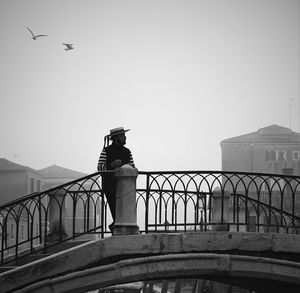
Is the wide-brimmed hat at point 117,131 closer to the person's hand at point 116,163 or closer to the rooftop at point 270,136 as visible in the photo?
the person's hand at point 116,163

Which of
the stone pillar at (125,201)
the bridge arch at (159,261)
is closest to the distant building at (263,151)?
the bridge arch at (159,261)

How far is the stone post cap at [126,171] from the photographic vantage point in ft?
29.6

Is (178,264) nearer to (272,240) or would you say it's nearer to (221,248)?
(221,248)

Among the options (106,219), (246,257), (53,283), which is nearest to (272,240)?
(246,257)

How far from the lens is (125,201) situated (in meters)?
9.03

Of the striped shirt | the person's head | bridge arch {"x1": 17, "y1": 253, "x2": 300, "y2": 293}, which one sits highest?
the person's head

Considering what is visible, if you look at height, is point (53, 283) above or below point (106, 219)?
below

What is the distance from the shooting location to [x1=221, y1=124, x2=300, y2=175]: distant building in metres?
50.6

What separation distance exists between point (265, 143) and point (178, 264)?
4274 centimetres

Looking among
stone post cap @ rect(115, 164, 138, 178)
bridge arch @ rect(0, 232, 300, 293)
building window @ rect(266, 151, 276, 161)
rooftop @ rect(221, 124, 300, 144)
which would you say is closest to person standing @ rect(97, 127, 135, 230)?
stone post cap @ rect(115, 164, 138, 178)

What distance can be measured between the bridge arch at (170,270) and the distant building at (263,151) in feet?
134

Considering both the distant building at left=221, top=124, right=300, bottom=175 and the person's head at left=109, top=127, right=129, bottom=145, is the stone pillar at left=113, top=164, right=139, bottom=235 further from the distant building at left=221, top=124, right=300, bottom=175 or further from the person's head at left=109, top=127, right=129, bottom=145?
the distant building at left=221, top=124, right=300, bottom=175

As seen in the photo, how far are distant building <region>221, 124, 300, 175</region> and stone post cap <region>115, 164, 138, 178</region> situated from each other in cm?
4167

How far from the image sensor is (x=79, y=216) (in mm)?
61344
